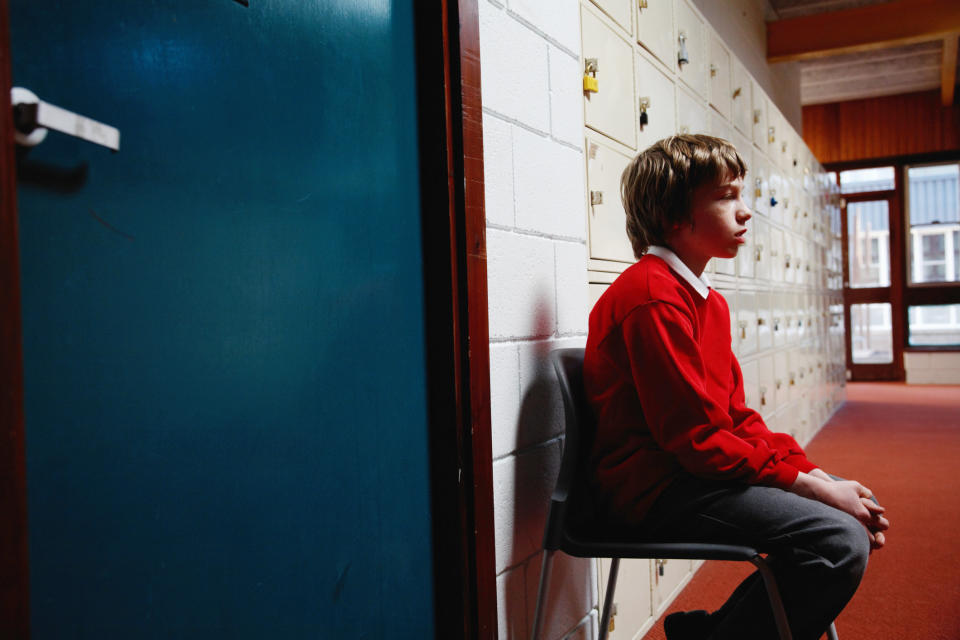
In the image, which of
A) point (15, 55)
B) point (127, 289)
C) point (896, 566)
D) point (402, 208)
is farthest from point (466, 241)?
point (896, 566)

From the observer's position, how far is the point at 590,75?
1.76 m

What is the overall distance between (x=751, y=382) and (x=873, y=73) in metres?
6.35

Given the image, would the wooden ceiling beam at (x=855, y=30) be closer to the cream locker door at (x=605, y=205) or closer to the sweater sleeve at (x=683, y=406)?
the cream locker door at (x=605, y=205)

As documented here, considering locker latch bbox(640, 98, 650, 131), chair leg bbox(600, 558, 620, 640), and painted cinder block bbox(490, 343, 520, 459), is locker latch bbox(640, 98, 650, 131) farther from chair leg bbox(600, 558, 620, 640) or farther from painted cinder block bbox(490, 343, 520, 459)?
chair leg bbox(600, 558, 620, 640)

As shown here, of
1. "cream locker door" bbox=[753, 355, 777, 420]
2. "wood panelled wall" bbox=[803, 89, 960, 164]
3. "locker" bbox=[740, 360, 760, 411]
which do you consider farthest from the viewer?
"wood panelled wall" bbox=[803, 89, 960, 164]

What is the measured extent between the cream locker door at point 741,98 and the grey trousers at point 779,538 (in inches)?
96.2

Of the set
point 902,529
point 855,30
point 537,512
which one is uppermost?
point 855,30

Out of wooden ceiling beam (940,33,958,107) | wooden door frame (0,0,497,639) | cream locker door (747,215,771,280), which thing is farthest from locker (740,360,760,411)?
wooden ceiling beam (940,33,958,107)

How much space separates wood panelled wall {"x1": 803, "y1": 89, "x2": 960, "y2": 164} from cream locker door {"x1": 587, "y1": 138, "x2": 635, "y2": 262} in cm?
838

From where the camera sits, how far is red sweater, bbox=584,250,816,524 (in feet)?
4.01

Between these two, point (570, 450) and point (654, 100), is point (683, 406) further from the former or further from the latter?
point (654, 100)

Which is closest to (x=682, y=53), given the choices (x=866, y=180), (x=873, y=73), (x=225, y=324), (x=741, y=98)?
(x=741, y=98)

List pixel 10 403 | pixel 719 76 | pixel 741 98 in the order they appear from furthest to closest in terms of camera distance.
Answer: pixel 741 98
pixel 719 76
pixel 10 403

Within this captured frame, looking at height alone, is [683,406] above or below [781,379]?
above
